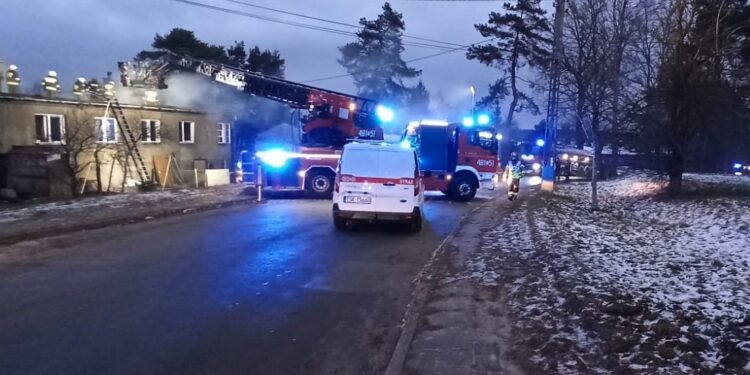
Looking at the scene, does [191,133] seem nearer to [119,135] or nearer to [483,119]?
[119,135]

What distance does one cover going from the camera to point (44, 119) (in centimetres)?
2198

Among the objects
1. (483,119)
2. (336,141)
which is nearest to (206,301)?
(336,141)

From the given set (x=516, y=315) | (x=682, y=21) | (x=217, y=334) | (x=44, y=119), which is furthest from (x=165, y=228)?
(x=682, y=21)

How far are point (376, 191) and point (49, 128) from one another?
16.5 metres

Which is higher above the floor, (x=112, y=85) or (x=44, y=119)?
(x=112, y=85)

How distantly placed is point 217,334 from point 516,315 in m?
3.14

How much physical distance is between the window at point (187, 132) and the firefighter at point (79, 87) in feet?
Result: 17.7

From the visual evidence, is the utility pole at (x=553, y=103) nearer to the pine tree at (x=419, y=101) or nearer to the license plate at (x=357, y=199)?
the license plate at (x=357, y=199)

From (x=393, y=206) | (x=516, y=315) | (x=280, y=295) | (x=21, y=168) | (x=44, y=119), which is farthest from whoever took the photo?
(x=44, y=119)

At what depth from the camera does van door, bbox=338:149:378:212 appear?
12.2 meters

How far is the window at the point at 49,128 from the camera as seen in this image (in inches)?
861

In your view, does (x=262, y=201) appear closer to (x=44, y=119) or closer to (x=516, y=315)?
(x=44, y=119)

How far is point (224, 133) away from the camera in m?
33.2

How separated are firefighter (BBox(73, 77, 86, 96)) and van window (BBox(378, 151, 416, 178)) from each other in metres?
17.4
